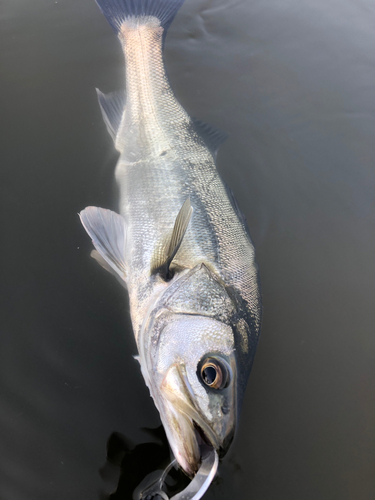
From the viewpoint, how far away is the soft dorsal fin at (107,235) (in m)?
1.96

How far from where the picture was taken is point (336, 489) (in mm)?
1934

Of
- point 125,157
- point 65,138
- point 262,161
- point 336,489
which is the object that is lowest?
point 336,489

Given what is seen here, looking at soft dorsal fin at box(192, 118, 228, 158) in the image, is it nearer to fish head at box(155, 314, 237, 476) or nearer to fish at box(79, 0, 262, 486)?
fish at box(79, 0, 262, 486)

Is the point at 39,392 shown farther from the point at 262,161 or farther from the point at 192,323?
the point at 262,161

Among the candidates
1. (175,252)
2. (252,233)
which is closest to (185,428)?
(175,252)

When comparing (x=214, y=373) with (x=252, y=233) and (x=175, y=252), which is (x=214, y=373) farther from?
(x=252, y=233)

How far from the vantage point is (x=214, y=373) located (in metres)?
1.42

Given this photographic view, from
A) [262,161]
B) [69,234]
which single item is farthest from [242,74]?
[69,234]

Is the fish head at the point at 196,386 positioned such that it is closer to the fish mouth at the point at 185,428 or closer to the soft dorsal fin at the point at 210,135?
the fish mouth at the point at 185,428

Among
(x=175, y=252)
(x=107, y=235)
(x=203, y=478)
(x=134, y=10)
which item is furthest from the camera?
(x=134, y=10)

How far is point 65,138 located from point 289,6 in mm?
3337

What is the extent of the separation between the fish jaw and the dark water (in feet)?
1.95

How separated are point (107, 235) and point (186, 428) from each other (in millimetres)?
1216

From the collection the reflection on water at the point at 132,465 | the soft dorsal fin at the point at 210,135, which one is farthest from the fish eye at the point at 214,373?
the soft dorsal fin at the point at 210,135
